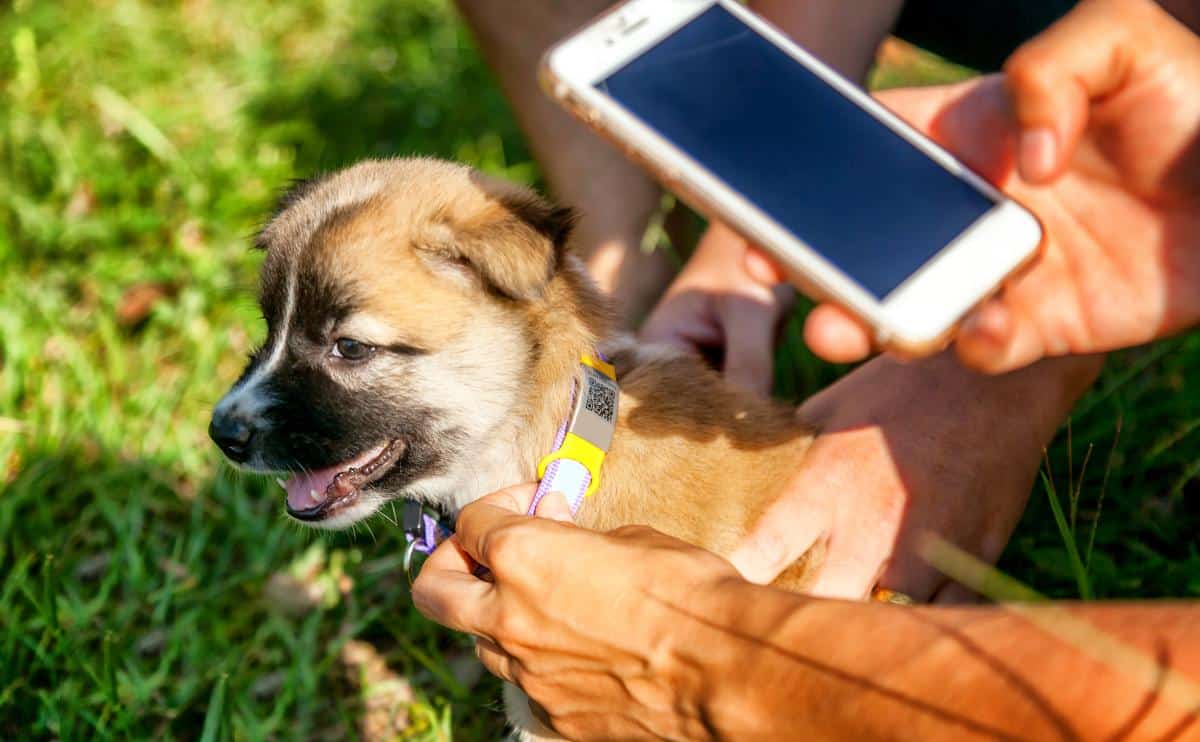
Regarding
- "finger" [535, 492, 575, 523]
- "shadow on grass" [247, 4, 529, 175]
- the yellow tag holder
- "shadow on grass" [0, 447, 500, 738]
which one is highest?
the yellow tag holder

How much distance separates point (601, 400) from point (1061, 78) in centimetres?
106

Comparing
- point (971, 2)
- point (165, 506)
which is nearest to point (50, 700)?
point (165, 506)

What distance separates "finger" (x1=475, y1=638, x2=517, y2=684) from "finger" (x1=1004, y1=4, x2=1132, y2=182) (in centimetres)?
125

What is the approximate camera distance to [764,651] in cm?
160

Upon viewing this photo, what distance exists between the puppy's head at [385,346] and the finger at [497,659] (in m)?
0.49

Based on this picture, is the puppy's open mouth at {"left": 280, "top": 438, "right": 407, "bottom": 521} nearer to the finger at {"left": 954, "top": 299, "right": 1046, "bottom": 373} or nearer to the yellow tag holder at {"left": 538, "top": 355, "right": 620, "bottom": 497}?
the yellow tag holder at {"left": 538, "top": 355, "right": 620, "bottom": 497}

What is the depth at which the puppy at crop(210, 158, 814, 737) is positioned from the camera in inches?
87.1

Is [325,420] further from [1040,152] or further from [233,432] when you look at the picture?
[1040,152]

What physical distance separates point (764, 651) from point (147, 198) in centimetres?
354

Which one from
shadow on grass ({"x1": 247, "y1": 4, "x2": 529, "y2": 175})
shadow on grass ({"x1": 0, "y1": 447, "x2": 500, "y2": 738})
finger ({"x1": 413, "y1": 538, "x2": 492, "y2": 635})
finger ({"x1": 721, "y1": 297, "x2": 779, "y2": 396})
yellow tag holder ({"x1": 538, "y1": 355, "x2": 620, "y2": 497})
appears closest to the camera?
finger ({"x1": 413, "y1": 538, "x2": 492, "y2": 635})

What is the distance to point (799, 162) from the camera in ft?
6.00

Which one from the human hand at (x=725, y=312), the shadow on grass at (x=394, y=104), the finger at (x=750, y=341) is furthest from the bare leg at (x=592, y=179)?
the shadow on grass at (x=394, y=104)

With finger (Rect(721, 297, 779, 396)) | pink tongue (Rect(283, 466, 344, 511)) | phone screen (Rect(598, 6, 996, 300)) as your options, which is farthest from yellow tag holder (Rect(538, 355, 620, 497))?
finger (Rect(721, 297, 779, 396))

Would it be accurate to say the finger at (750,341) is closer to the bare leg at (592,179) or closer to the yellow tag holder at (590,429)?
the bare leg at (592,179)
